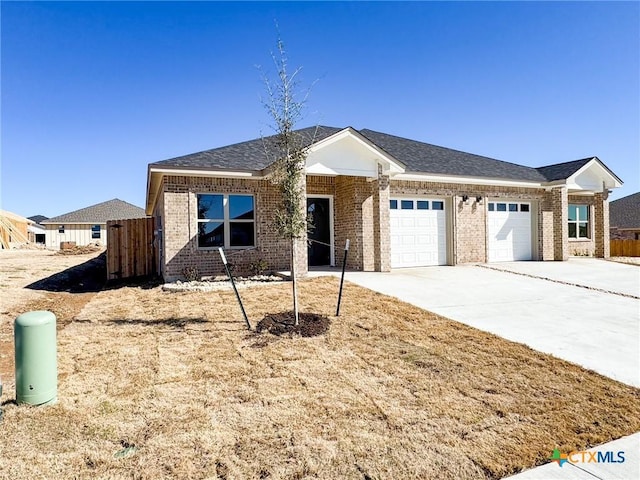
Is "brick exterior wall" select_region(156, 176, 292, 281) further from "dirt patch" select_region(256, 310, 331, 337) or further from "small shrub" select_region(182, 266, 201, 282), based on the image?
"dirt patch" select_region(256, 310, 331, 337)

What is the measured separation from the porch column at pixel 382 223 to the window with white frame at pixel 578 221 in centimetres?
1229

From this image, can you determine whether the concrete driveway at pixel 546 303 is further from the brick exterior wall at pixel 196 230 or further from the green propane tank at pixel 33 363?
the green propane tank at pixel 33 363

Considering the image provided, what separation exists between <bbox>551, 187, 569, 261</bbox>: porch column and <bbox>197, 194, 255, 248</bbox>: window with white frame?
13861 mm

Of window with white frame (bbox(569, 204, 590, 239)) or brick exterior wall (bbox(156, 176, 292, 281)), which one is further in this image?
window with white frame (bbox(569, 204, 590, 239))

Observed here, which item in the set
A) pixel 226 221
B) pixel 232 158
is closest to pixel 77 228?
pixel 232 158

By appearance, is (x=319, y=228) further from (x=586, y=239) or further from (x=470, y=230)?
(x=586, y=239)

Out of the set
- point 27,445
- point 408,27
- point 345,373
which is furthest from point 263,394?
point 408,27

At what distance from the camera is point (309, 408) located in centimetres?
386

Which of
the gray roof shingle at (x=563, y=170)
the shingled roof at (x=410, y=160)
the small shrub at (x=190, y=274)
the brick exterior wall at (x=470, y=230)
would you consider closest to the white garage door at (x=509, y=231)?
the brick exterior wall at (x=470, y=230)

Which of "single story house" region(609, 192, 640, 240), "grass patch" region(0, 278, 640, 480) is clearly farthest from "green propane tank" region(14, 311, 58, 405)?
"single story house" region(609, 192, 640, 240)

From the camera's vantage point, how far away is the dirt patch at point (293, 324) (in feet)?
20.5

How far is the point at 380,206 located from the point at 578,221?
1323cm

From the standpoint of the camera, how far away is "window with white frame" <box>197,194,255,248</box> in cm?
1152

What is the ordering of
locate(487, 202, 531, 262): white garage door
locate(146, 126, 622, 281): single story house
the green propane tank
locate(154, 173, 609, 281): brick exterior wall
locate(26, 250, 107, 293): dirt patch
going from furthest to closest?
locate(487, 202, 531, 262): white garage door < locate(26, 250, 107, 293): dirt patch < locate(146, 126, 622, 281): single story house < locate(154, 173, 609, 281): brick exterior wall < the green propane tank
